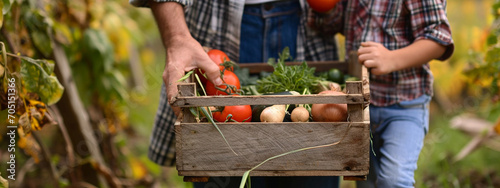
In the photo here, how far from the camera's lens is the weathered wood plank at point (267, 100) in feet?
5.03

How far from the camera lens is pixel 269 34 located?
237 centimetres

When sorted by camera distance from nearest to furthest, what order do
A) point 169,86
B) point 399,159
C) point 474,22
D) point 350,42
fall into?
point 169,86 < point 399,159 < point 350,42 < point 474,22

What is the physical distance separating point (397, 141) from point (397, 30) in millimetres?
490

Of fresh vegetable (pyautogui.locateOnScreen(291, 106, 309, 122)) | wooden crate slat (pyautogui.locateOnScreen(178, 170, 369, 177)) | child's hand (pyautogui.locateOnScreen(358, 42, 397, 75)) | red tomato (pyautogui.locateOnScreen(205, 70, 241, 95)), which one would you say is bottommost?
wooden crate slat (pyautogui.locateOnScreen(178, 170, 369, 177))

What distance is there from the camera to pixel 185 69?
186 centimetres

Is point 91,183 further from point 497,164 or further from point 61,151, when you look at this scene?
point 497,164

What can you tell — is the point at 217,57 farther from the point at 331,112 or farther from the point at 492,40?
the point at 492,40

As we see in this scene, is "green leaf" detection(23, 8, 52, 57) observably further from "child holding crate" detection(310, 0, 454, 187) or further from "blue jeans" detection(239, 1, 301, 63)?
"child holding crate" detection(310, 0, 454, 187)

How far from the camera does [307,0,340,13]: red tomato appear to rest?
2.22 m

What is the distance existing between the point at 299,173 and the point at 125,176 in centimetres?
209

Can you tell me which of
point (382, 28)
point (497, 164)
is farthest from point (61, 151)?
point (497, 164)

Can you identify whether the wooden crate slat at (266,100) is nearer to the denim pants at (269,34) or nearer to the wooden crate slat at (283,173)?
the wooden crate slat at (283,173)

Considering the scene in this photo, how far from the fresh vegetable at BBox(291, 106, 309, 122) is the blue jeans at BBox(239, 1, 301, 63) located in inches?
30.9

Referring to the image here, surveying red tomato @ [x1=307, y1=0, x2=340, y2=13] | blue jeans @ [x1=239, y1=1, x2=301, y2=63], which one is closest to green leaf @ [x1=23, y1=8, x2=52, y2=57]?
blue jeans @ [x1=239, y1=1, x2=301, y2=63]
